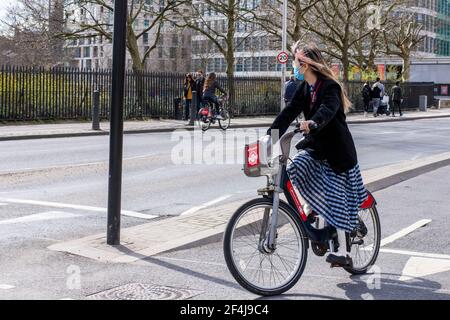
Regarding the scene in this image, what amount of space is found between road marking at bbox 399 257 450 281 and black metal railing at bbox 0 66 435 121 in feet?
65.5

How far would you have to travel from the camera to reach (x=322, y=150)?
517cm

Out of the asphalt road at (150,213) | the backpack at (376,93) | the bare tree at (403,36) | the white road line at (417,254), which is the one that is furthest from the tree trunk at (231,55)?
the white road line at (417,254)

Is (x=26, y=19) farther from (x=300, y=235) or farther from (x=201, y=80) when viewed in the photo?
(x=300, y=235)

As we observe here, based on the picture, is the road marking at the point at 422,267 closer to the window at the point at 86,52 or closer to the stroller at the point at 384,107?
the stroller at the point at 384,107

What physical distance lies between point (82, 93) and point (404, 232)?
20.9m

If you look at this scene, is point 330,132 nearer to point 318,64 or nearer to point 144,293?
point 318,64

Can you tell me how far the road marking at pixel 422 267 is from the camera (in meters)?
5.71

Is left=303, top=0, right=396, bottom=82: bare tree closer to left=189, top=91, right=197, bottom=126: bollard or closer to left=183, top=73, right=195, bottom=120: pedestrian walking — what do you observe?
left=183, top=73, right=195, bottom=120: pedestrian walking

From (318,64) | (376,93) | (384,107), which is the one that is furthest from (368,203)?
(384,107)

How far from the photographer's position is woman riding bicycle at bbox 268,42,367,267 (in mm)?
5121

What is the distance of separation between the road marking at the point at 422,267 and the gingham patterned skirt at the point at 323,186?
80 centimetres

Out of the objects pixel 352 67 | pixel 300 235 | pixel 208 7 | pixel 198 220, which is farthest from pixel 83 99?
pixel 352 67

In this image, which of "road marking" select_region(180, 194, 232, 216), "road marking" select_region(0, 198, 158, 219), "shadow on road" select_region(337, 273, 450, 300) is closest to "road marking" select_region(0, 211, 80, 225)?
"road marking" select_region(0, 198, 158, 219)
